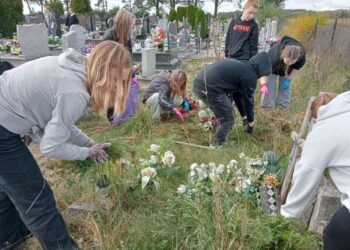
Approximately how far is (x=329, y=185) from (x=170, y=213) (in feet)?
3.32

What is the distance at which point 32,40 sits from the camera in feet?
22.7

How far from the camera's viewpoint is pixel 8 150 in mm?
1621

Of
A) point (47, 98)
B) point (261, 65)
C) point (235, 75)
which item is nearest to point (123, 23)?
point (235, 75)

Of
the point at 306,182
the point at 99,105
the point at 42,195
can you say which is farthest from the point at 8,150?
the point at 306,182

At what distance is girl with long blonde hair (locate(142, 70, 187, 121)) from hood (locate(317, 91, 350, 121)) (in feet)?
9.11

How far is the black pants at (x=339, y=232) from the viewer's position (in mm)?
1359

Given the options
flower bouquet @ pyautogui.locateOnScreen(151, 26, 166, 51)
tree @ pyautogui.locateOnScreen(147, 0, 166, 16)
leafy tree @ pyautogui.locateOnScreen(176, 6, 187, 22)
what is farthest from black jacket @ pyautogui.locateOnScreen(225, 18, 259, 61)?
tree @ pyautogui.locateOnScreen(147, 0, 166, 16)

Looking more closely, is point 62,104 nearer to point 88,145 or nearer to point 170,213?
point 88,145

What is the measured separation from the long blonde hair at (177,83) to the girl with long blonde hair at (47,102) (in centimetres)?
252

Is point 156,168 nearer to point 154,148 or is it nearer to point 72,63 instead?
point 154,148

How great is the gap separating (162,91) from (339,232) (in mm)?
3181

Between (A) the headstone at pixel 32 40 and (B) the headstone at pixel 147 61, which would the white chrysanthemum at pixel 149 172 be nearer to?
(B) the headstone at pixel 147 61

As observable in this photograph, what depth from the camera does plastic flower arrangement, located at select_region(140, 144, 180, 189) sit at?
2.34 meters

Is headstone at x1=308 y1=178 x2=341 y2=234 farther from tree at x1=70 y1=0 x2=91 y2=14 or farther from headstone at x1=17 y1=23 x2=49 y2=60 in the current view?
tree at x1=70 y1=0 x2=91 y2=14
